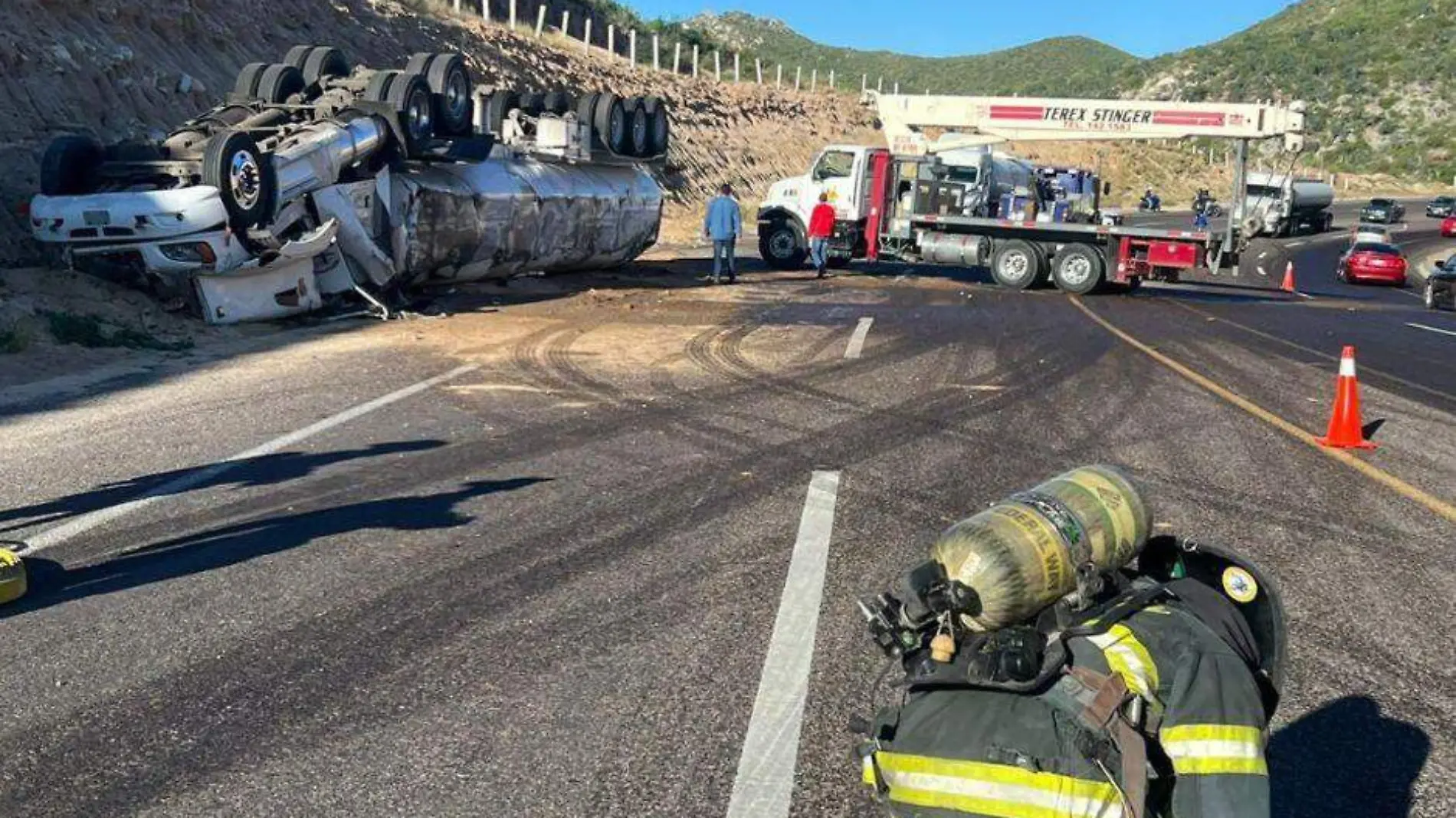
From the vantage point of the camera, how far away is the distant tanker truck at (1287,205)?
48.8 m

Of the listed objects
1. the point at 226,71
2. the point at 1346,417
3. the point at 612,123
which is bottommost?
the point at 1346,417

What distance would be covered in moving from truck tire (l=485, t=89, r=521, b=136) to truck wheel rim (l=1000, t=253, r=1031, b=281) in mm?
9304

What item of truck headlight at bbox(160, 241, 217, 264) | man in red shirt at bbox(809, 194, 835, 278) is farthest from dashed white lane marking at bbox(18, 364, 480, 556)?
man in red shirt at bbox(809, 194, 835, 278)

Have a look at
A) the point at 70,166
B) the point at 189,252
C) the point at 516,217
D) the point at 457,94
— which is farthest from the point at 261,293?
the point at 457,94

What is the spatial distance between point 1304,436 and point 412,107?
11.9 m

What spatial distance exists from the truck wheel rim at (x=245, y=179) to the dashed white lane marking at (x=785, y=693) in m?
9.36

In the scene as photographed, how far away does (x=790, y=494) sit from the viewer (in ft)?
24.4

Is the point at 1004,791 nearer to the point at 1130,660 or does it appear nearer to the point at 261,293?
the point at 1130,660

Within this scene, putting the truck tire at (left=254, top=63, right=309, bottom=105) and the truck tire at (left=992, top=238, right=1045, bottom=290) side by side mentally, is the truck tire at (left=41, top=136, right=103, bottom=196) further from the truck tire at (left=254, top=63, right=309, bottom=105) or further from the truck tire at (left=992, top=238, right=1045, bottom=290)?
the truck tire at (left=992, top=238, right=1045, bottom=290)

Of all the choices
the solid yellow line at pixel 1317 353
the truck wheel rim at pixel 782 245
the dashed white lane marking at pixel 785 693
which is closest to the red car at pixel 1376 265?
the solid yellow line at pixel 1317 353

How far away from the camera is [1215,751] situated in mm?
2645

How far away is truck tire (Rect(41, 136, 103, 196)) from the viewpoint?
13.7 meters

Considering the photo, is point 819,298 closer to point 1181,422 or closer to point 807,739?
point 1181,422

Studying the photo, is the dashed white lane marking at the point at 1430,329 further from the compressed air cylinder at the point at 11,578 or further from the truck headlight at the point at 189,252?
the compressed air cylinder at the point at 11,578
